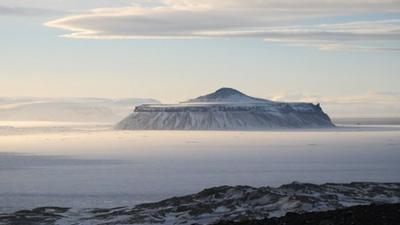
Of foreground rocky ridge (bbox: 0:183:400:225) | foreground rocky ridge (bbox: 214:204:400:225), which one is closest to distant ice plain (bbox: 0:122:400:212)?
foreground rocky ridge (bbox: 0:183:400:225)

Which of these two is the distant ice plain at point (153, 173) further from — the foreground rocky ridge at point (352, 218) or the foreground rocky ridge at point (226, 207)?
the foreground rocky ridge at point (352, 218)

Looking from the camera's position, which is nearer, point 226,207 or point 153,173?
point 226,207

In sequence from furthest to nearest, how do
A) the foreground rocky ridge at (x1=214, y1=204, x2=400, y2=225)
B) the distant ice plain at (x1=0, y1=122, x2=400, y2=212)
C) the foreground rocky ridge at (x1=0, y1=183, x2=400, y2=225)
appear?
the distant ice plain at (x1=0, y1=122, x2=400, y2=212) → the foreground rocky ridge at (x1=0, y1=183, x2=400, y2=225) → the foreground rocky ridge at (x1=214, y1=204, x2=400, y2=225)

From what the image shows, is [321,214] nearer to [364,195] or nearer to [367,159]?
[364,195]

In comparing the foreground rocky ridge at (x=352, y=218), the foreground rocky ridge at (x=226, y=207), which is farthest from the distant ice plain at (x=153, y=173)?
the foreground rocky ridge at (x=352, y=218)

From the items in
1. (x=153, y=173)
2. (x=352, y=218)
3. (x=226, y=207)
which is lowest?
(x=226, y=207)

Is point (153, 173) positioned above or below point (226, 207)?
above

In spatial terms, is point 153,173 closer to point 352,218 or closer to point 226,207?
point 226,207

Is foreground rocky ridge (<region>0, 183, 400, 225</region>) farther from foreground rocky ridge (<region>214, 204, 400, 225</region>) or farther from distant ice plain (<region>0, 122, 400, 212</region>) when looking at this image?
foreground rocky ridge (<region>214, 204, 400, 225</region>)

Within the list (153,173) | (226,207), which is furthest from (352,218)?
(153,173)
